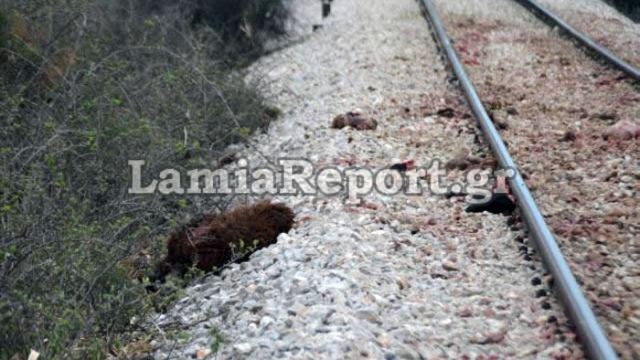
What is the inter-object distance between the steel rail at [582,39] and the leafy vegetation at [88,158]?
434 centimetres

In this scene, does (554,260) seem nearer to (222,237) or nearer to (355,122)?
(222,237)

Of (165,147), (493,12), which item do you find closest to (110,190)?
(165,147)

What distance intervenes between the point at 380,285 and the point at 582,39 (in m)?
8.25

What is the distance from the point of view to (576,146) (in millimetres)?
7648

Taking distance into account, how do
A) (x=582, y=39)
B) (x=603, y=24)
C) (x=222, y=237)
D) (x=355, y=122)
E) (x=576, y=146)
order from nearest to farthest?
(x=222, y=237), (x=576, y=146), (x=355, y=122), (x=582, y=39), (x=603, y=24)

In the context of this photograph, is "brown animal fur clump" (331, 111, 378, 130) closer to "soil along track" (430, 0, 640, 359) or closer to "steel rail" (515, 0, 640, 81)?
"soil along track" (430, 0, 640, 359)

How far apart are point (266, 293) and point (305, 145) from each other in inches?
134

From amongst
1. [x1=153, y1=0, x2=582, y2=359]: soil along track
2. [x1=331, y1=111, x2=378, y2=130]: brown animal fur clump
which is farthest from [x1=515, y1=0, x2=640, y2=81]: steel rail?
[x1=331, y1=111, x2=378, y2=130]: brown animal fur clump

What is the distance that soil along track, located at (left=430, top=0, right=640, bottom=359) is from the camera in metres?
5.12

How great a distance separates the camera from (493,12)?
15508 mm

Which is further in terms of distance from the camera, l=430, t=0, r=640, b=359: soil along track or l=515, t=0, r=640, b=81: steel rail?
l=515, t=0, r=640, b=81: steel rail

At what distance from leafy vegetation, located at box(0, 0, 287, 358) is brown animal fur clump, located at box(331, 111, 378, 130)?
45.5 inches

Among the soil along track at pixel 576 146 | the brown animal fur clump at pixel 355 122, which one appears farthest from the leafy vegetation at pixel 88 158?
the soil along track at pixel 576 146

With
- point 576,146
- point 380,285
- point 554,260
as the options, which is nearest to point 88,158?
point 380,285
